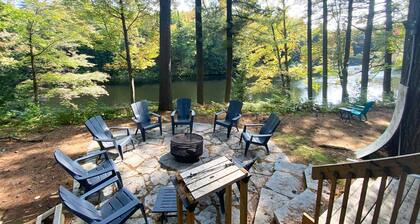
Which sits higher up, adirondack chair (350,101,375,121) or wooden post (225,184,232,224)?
adirondack chair (350,101,375,121)

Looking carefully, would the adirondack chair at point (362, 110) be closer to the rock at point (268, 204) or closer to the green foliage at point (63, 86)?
the rock at point (268, 204)

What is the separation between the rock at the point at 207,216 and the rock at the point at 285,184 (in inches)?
39.3

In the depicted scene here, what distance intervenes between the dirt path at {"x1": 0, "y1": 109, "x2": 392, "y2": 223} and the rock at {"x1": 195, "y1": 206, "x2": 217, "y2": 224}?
2.04 metres

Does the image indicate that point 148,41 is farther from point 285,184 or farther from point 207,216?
point 207,216

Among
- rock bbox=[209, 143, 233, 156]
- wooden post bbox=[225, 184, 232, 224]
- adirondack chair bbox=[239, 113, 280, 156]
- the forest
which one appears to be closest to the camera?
wooden post bbox=[225, 184, 232, 224]

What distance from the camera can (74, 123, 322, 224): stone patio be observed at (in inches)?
122

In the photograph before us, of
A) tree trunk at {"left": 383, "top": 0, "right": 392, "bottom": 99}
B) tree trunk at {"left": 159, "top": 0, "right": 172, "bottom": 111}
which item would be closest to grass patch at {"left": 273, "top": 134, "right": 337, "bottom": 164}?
tree trunk at {"left": 159, "top": 0, "right": 172, "bottom": 111}

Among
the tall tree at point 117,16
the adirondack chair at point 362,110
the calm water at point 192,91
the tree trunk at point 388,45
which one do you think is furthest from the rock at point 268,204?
the calm water at point 192,91

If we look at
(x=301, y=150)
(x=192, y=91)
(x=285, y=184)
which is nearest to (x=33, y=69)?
(x=301, y=150)

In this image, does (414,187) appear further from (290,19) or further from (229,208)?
(290,19)

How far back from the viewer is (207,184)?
7.44ft

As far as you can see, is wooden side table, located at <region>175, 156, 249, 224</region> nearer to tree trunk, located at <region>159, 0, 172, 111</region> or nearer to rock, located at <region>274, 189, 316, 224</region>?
rock, located at <region>274, 189, 316, 224</region>

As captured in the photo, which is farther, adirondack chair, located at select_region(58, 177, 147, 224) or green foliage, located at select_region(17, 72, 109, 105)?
green foliage, located at select_region(17, 72, 109, 105)

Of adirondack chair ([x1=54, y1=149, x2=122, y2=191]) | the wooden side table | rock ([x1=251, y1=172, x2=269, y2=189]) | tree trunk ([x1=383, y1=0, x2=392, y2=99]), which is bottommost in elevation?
rock ([x1=251, y1=172, x2=269, y2=189])
